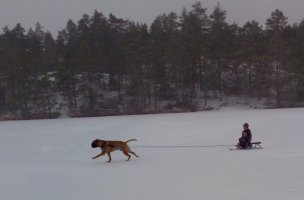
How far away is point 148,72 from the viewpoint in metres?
56.5

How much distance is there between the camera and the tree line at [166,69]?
2133 inches

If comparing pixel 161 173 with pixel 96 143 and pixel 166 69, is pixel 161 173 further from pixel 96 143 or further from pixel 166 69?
pixel 166 69

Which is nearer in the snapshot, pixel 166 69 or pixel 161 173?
pixel 161 173

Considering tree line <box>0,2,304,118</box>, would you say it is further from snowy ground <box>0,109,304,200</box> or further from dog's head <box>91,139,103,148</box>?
dog's head <box>91,139,103,148</box>

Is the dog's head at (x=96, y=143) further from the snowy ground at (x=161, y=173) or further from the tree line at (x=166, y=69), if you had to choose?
the tree line at (x=166, y=69)

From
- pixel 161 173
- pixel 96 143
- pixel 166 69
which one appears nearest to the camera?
pixel 161 173

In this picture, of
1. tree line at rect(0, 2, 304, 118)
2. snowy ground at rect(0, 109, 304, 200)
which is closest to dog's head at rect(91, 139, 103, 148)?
snowy ground at rect(0, 109, 304, 200)

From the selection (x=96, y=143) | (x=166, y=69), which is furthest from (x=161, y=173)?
(x=166, y=69)

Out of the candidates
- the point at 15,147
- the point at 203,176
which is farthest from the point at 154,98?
the point at 203,176

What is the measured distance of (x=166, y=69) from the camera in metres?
58.2

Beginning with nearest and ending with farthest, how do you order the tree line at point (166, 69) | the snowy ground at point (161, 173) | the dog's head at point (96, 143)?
the snowy ground at point (161, 173)
the dog's head at point (96, 143)
the tree line at point (166, 69)

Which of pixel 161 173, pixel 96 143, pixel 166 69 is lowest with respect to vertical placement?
pixel 161 173

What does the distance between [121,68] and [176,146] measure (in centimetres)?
4291

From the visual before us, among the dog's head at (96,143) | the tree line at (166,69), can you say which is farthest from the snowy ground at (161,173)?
the tree line at (166,69)
